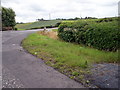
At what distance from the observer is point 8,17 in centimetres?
2717

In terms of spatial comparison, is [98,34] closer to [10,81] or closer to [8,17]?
[10,81]

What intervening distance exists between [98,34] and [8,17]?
25.4 metres

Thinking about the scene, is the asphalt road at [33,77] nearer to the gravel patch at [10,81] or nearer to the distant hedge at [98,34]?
the gravel patch at [10,81]

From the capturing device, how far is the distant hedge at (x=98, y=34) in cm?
572

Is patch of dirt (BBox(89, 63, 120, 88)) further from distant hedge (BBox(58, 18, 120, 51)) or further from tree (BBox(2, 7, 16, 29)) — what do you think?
tree (BBox(2, 7, 16, 29))

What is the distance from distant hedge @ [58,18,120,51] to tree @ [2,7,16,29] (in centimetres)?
2211

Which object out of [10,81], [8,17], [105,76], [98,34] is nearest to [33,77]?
[10,81]

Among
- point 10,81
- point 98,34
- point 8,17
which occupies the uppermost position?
point 8,17

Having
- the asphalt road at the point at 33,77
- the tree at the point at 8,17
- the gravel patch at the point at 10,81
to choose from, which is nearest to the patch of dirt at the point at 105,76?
the asphalt road at the point at 33,77

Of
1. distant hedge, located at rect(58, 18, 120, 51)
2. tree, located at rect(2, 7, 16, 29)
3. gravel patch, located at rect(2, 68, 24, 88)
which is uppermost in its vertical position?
tree, located at rect(2, 7, 16, 29)

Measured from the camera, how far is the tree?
2693cm

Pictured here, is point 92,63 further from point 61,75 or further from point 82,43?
point 82,43

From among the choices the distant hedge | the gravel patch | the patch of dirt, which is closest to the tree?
the distant hedge

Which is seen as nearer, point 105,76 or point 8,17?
point 105,76
